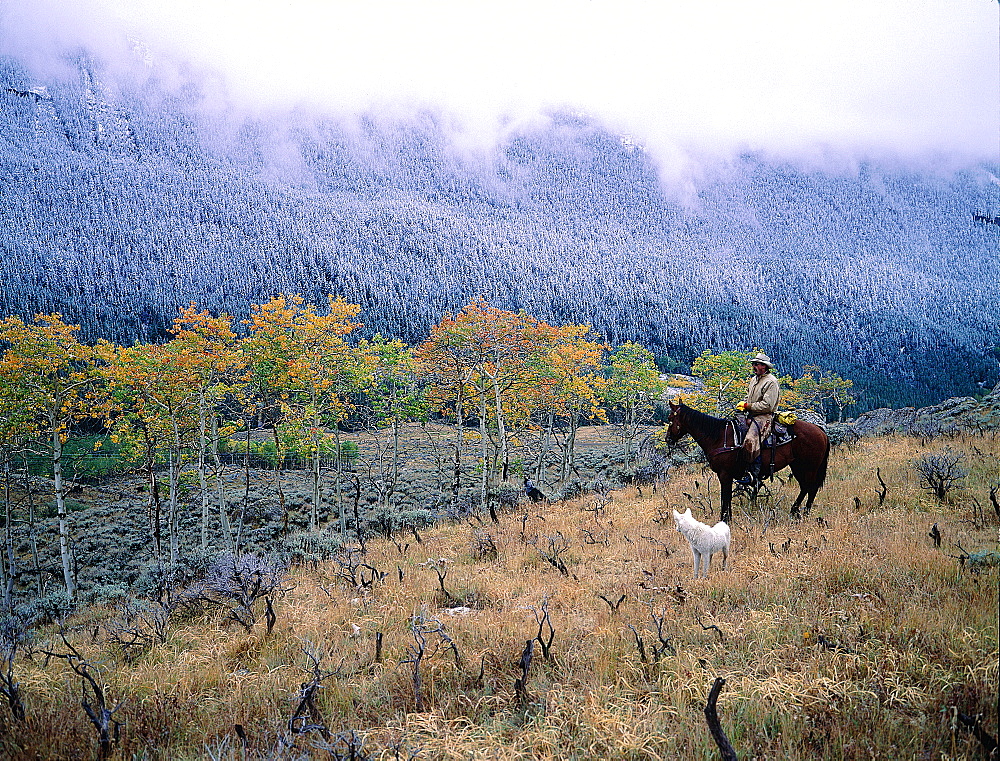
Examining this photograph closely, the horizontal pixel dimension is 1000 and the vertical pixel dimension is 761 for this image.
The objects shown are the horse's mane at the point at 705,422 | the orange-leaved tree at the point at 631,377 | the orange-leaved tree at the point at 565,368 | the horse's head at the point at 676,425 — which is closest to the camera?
the horse's mane at the point at 705,422

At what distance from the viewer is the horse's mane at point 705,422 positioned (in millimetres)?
10031

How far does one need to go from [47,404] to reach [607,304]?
5721 inches

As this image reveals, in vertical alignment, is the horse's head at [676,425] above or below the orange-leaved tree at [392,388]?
above

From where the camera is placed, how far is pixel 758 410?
9.48 metres

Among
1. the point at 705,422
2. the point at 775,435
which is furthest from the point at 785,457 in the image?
the point at 705,422

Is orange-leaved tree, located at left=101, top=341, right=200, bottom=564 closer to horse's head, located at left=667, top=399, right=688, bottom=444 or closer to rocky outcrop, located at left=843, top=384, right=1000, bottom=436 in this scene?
horse's head, located at left=667, top=399, right=688, bottom=444

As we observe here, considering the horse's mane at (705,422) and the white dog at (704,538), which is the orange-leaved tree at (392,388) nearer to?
the horse's mane at (705,422)

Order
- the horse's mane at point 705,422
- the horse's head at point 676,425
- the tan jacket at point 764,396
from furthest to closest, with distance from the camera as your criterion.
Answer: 1. the horse's head at point 676,425
2. the horse's mane at point 705,422
3. the tan jacket at point 764,396

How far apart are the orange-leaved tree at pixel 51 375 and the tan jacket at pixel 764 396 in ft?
62.0

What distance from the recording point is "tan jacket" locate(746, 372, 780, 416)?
30.7 ft

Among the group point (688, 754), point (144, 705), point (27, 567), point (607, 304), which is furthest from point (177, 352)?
point (607, 304)

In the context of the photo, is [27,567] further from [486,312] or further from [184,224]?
[184,224]

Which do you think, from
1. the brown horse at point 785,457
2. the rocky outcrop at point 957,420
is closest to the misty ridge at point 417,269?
the rocky outcrop at point 957,420

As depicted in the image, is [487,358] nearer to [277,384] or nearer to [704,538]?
[277,384]
